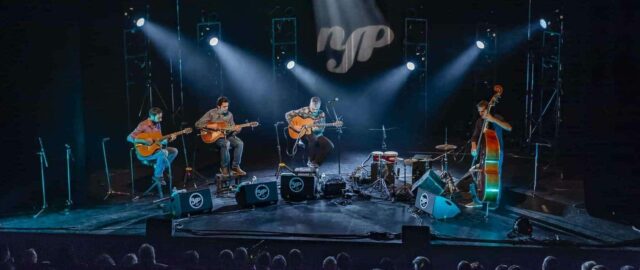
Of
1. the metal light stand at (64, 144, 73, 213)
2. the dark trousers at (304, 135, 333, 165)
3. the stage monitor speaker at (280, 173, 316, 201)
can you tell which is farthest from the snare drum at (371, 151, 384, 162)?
the metal light stand at (64, 144, 73, 213)

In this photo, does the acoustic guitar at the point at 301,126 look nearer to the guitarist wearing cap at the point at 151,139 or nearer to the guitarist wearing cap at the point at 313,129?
the guitarist wearing cap at the point at 313,129

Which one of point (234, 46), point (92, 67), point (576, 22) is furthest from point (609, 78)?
point (92, 67)

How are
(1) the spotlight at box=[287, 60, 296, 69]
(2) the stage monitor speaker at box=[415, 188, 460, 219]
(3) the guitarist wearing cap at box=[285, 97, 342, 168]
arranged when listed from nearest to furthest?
(2) the stage monitor speaker at box=[415, 188, 460, 219] → (3) the guitarist wearing cap at box=[285, 97, 342, 168] → (1) the spotlight at box=[287, 60, 296, 69]

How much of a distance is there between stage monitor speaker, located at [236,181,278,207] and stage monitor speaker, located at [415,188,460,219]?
2318mm

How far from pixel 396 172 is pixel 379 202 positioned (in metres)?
1.07

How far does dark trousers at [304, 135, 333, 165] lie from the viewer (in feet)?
34.4

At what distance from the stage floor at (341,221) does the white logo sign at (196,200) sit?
0.17m

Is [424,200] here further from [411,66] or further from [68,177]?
[411,66]

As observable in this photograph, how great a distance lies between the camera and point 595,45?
7.09 m

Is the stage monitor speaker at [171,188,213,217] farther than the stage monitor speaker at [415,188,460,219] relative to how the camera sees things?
Yes

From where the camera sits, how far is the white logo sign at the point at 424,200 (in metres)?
7.55

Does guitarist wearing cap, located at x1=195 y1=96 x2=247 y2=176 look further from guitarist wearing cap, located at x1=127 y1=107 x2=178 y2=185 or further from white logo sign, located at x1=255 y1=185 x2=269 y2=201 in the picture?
white logo sign, located at x1=255 y1=185 x2=269 y2=201

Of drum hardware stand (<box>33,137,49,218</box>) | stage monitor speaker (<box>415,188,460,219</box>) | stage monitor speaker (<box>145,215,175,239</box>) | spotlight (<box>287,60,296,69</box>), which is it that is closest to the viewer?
stage monitor speaker (<box>145,215,175,239</box>)

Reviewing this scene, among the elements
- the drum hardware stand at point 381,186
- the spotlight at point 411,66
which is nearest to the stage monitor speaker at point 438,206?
the drum hardware stand at point 381,186
